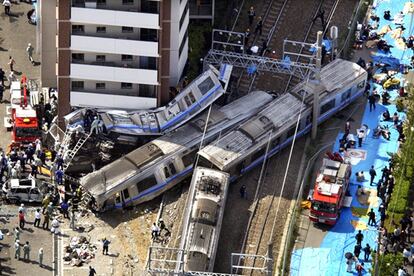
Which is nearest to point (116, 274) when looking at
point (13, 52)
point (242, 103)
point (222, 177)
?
point (222, 177)

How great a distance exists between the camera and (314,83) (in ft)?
456

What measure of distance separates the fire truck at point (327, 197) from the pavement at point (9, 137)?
19.9m

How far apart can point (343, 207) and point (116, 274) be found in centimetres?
1921

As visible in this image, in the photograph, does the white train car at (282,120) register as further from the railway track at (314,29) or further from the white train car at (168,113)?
the white train car at (168,113)

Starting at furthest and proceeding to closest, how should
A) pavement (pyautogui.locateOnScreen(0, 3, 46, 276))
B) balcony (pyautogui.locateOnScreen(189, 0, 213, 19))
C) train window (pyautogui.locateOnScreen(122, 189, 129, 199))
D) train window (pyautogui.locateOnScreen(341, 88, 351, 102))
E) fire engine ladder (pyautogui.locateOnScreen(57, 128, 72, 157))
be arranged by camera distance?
balcony (pyautogui.locateOnScreen(189, 0, 213, 19)) → train window (pyautogui.locateOnScreen(341, 88, 351, 102)) → fire engine ladder (pyautogui.locateOnScreen(57, 128, 72, 157)) → train window (pyautogui.locateOnScreen(122, 189, 129, 199)) → pavement (pyautogui.locateOnScreen(0, 3, 46, 276))

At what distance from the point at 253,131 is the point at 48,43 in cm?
1783

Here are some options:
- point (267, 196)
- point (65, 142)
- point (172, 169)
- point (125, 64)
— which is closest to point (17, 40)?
point (125, 64)

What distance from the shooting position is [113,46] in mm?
134250

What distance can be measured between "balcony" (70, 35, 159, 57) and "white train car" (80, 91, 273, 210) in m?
6.68

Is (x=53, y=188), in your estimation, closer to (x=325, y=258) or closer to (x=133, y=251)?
(x=133, y=251)

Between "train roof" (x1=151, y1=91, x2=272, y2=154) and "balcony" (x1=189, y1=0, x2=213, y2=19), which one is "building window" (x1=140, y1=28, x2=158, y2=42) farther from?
"balcony" (x1=189, y1=0, x2=213, y2=19)

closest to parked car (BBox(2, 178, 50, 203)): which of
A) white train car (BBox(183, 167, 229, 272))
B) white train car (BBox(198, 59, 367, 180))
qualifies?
white train car (BBox(183, 167, 229, 272))

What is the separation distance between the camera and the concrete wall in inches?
5330

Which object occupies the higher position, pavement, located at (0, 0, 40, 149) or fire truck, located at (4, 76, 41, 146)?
pavement, located at (0, 0, 40, 149)
